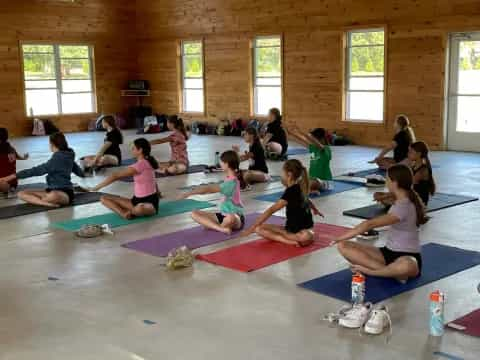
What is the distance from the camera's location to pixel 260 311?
4.14 meters

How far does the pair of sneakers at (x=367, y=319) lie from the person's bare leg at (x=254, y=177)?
16.2 ft

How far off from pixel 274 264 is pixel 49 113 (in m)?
13.1

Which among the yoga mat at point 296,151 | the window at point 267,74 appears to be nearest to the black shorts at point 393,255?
the yoga mat at point 296,151

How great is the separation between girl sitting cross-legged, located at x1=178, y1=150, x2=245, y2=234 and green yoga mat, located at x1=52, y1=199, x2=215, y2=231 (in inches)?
32.7

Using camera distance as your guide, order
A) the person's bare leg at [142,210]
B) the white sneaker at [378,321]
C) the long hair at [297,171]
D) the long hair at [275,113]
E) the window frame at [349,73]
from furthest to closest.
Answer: the window frame at [349,73] < the long hair at [275,113] < the person's bare leg at [142,210] < the long hair at [297,171] < the white sneaker at [378,321]

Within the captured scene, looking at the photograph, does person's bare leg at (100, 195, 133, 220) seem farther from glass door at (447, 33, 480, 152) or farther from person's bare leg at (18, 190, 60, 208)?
glass door at (447, 33, 480, 152)

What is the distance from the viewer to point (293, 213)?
5.62m

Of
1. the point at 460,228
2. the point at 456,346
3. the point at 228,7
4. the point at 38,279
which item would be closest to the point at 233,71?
the point at 228,7

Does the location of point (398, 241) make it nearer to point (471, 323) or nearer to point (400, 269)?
point (400, 269)

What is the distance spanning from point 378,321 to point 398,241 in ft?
3.09

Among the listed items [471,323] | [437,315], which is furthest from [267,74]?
[437,315]

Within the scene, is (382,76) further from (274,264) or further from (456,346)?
(456,346)

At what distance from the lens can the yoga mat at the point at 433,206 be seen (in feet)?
22.7

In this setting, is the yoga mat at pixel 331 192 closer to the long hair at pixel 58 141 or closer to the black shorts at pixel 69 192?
the black shorts at pixel 69 192
